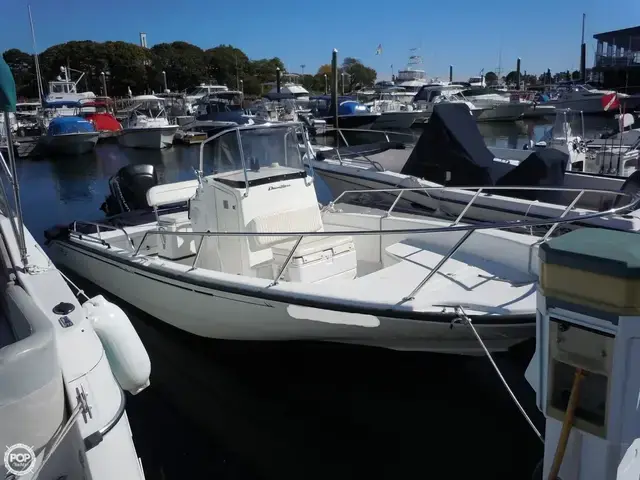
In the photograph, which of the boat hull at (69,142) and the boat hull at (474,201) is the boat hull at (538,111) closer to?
the boat hull at (69,142)

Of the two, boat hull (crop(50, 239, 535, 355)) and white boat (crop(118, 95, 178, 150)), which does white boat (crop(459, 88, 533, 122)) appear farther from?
boat hull (crop(50, 239, 535, 355))

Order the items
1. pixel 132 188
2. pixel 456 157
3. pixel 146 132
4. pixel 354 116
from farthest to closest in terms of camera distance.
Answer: pixel 354 116 < pixel 146 132 < pixel 132 188 < pixel 456 157

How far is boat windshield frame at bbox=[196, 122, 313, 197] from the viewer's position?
6.35 meters

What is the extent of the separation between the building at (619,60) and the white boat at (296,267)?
48.3 m

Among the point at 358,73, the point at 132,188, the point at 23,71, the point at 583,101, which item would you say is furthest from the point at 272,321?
the point at 358,73

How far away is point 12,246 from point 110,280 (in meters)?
2.79

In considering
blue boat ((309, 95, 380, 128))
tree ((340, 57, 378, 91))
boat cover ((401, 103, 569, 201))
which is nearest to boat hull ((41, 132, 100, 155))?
blue boat ((309, 95, 380, 128))

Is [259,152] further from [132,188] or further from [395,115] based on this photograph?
[395,115]

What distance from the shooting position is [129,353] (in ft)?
10.7

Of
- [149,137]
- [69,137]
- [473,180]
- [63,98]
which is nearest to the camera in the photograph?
[473,180]

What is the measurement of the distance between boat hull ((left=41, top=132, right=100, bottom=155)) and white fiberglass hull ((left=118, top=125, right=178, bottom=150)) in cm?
181

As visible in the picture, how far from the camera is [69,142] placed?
93.9 ft

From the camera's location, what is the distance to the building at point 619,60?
4788cm

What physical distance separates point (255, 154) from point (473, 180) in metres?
4.46
